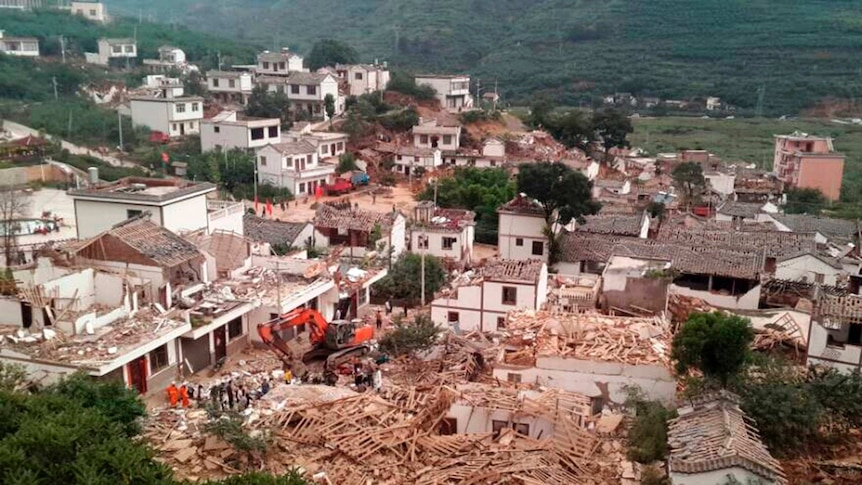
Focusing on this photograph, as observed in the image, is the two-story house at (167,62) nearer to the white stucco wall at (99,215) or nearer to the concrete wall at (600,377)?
the white stucco wall at (99,215)

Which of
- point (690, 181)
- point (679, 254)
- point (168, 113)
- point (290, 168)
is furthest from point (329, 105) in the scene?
point (679, 254)

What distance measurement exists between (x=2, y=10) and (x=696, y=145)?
273 ft

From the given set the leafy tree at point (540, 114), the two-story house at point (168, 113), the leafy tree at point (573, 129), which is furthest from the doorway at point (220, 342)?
the leafy tree at point (540, 114)

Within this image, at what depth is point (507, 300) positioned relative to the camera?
2436cm

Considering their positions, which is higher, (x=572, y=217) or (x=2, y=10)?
(x=2, y=10)

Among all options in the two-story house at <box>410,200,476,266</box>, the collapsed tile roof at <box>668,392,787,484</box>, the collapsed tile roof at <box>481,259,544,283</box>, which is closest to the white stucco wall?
the collapsed tile roof at <box>481,259,544,283</box>

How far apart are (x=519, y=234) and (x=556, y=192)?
254 centimetres

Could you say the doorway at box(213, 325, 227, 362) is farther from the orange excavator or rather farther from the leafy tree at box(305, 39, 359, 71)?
the leafy tree at box(305, 39, 359, 71)

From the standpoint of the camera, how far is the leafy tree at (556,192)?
3344 cm

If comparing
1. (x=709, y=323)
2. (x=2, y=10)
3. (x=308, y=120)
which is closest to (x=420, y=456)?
(x=709, y=323)

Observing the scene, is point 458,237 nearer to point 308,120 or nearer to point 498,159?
point 498,159

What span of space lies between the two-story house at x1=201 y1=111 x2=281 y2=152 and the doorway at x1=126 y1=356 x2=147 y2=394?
118 ft

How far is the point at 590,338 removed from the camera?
19.4 m

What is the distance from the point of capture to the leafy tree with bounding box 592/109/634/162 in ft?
186
